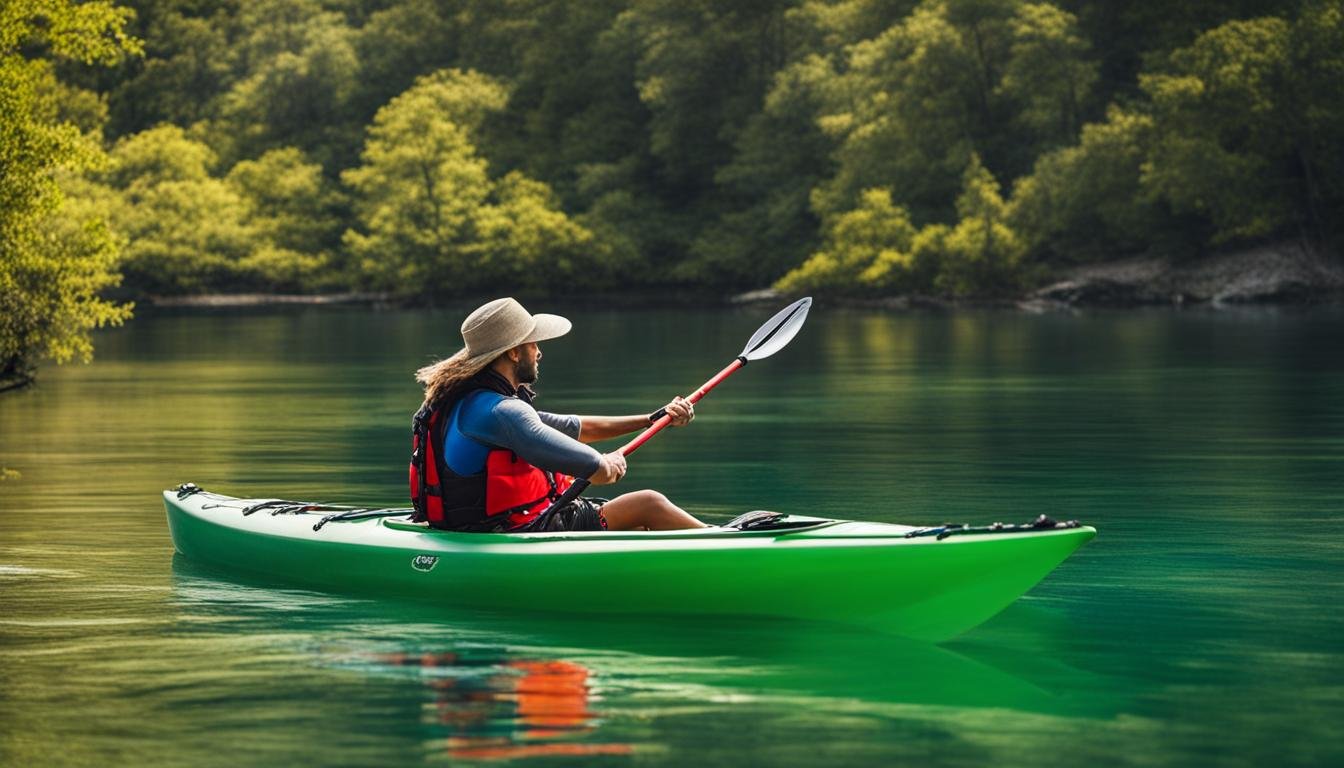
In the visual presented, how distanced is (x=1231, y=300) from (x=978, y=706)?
5010 centimetres

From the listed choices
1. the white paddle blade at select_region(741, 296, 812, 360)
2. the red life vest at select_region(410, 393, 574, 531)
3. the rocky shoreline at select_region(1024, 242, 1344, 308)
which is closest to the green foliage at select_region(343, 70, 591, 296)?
the rocky shoreline at select_region(1024, 242, 1344, 308)

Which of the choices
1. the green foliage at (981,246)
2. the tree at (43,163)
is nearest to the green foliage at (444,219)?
the green foliage at (981,246)

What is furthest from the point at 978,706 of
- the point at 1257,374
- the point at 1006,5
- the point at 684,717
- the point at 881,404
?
the point at 1006,5

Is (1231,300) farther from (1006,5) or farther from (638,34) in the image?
(638,34)

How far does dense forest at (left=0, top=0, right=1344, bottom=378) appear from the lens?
54875 mm

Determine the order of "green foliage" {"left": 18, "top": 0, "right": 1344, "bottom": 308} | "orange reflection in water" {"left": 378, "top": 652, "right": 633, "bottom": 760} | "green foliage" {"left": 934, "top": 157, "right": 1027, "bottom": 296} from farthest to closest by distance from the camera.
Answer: "green foliage" {"left": 934, "top": 157, "right": 1027, "bottom": 296}
"green foliage" {"left": 18, "top": 0, "right": 1344, "bottom": 308}
"orange reflection in water" {"left": 378, "top": 652, "right": 633, "bottom": 760}

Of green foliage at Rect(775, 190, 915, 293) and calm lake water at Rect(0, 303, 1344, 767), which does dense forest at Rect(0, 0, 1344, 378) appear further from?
calm lake water at Rect(0, 303, 1344, 767)

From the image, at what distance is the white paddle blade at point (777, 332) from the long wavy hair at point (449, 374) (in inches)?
92.5

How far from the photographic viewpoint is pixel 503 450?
9.12m

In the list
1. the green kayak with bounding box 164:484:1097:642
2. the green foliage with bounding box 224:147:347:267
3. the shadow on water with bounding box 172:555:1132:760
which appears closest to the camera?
the shadow on water with bounding box 172:555:1132:760

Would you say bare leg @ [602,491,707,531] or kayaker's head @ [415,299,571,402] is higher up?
kayaker's head @ [415,299,571,402]

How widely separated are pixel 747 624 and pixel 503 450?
1.30 meters

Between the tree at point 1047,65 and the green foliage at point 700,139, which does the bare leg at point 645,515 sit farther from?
the tree at point 1047,65

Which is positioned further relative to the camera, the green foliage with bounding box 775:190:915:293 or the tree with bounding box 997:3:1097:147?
the green foliage with bounding box 775:190:915:293
